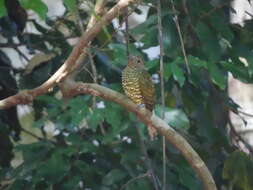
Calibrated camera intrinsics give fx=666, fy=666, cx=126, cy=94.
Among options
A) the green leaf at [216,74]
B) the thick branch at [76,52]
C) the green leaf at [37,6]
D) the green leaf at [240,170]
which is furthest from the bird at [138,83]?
the green leaf at [37,6]

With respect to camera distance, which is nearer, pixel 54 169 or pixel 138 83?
pixel 138 83

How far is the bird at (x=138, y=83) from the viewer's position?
9.66 ft

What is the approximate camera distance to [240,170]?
3391mm

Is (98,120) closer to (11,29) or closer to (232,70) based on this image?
(232,70)

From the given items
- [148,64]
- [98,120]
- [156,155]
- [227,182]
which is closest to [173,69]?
[148,64]

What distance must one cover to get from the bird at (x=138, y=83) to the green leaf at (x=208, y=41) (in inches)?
14.8

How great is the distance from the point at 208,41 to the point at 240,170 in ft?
2.22

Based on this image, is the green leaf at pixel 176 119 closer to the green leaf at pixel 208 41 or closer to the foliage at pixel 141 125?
the foliage at pixel 141 125

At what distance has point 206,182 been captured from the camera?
261 cm

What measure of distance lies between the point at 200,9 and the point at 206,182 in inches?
44.3

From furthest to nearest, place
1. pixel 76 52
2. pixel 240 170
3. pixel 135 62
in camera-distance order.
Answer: pixel 240 170 → pixel 135 62 → pixel 76 52

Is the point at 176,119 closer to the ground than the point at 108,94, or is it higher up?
closer to the ground

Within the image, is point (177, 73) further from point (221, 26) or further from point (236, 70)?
point (221, 26)

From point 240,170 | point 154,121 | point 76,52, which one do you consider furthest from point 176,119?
point 76,52
